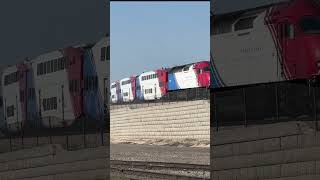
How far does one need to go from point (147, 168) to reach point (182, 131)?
1019 centimetres

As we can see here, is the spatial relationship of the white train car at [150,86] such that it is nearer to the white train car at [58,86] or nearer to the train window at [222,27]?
the train window at [222,27]

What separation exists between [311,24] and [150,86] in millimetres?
19654

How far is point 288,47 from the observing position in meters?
9.64

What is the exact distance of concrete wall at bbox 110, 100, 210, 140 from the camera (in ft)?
71.8

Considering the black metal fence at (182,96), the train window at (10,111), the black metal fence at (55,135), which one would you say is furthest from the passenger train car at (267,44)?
the black metal fence at (182,96)

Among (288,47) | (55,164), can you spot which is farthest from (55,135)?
(288,47)

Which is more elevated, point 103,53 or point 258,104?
point 103,53

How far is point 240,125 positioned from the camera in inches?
321

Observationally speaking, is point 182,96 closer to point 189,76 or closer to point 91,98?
point 189,76

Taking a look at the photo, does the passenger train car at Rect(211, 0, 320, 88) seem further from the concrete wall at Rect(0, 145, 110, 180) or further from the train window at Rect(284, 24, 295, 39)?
the concrete wall at Rect(0, 145, 110, 180)

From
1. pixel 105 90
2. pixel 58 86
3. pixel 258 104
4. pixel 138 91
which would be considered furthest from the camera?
pixel 138 91

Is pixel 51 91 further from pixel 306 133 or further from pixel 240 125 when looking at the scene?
pixel 306 133

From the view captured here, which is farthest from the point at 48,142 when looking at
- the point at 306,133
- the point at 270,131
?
the point at 306,133

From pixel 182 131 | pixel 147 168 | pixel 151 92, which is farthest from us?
pixel 151 92
